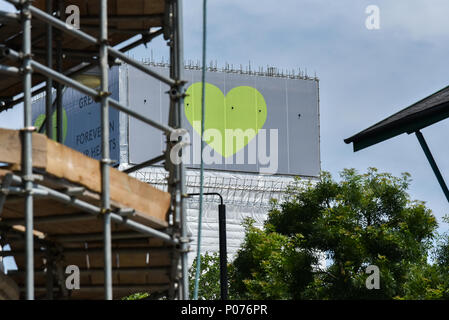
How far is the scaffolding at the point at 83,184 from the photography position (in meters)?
10.4

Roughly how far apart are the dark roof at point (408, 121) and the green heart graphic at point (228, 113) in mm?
108265

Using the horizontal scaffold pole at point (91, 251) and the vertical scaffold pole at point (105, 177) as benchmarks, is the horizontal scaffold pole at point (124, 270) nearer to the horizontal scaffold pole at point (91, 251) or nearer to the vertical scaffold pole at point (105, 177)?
the horizontal scaffold pole at point (91, 251)

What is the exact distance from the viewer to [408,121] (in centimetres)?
1412

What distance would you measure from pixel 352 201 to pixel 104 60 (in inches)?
1449

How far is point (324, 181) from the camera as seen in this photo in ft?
159

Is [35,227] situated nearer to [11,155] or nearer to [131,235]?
[131,235]

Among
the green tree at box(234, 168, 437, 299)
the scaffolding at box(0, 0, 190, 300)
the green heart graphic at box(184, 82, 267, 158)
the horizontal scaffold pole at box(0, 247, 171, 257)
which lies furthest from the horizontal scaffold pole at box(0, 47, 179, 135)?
the green heart graphic at box(184, 82, 267, 158)

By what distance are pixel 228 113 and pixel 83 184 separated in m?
116

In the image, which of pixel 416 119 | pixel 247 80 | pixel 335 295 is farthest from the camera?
pixel 247 80

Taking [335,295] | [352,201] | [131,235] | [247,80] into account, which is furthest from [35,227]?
[247,80]

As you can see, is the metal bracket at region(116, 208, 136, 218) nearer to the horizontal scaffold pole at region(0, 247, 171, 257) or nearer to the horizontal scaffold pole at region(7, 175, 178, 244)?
the horizontal scaffold pole at region(7, 175, 178, 244)

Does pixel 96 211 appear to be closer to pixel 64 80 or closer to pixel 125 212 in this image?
pixel 125 212

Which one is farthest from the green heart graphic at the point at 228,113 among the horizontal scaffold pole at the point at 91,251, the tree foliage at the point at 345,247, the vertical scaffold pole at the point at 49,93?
the horizontal scaffold pole at the point at 91,251

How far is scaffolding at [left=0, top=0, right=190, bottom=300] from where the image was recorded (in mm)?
10391
